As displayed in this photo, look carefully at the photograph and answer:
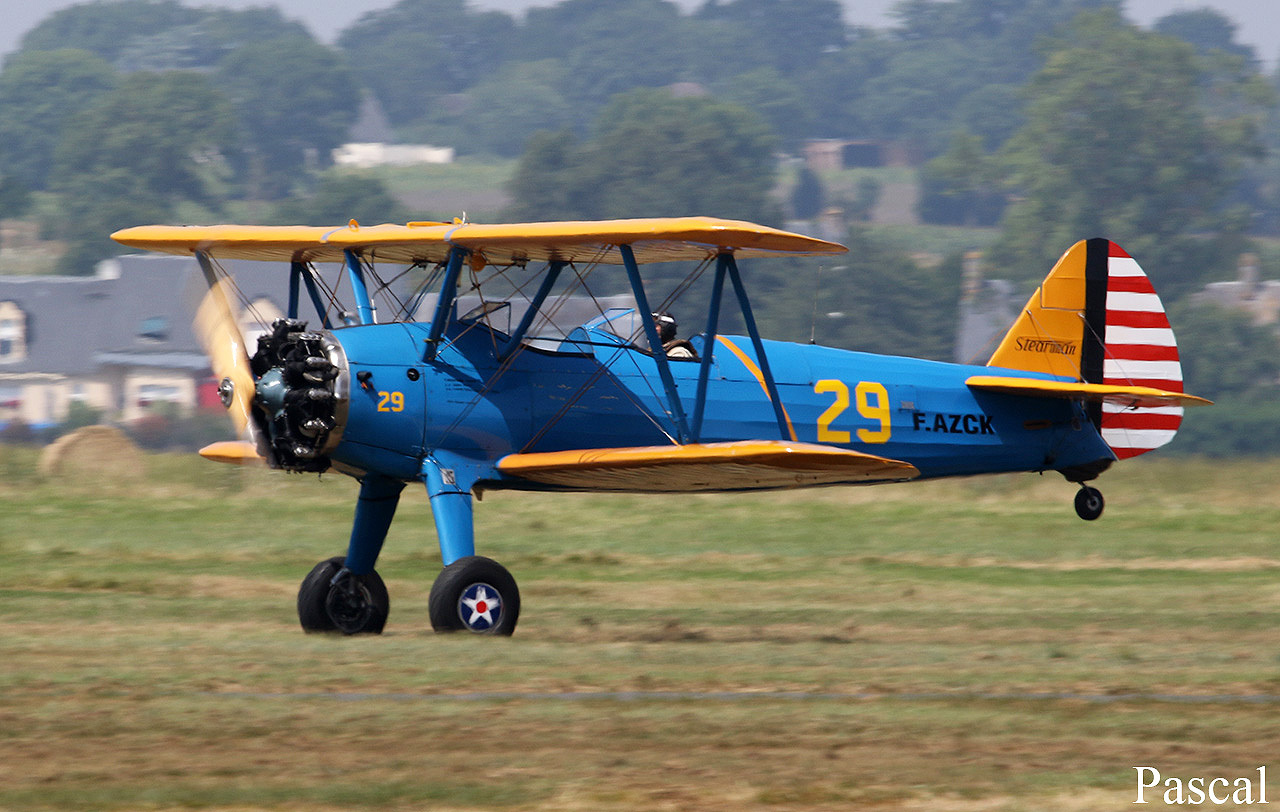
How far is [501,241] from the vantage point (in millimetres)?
Result: 11453

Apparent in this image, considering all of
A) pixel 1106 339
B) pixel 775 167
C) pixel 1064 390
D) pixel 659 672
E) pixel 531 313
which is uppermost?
pixel 775 167

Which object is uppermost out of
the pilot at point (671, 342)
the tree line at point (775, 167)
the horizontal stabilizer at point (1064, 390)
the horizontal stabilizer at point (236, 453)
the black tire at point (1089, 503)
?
the tree line at point (775, 167)

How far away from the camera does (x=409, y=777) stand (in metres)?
7.37

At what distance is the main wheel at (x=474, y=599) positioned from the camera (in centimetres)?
1127

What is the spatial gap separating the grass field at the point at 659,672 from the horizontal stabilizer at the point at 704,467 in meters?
1.10

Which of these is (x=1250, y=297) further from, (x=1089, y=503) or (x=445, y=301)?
(x=445, y=301)

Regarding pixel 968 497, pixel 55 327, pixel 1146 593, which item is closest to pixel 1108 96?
pixel 55 327

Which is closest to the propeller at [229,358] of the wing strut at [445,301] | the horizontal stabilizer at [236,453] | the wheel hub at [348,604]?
the horizontal stabilizer at [236,453]

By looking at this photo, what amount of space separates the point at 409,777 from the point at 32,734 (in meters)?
1.93

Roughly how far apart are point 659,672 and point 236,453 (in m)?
4.20

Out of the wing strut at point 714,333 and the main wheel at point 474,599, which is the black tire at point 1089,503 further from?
the main wheel at point 474,599

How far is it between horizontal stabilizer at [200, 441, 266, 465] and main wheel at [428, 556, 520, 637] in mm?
1463

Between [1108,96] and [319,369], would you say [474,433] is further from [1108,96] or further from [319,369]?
[1108,96]

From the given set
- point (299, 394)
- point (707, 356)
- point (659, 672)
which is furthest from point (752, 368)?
point (659, 672)
